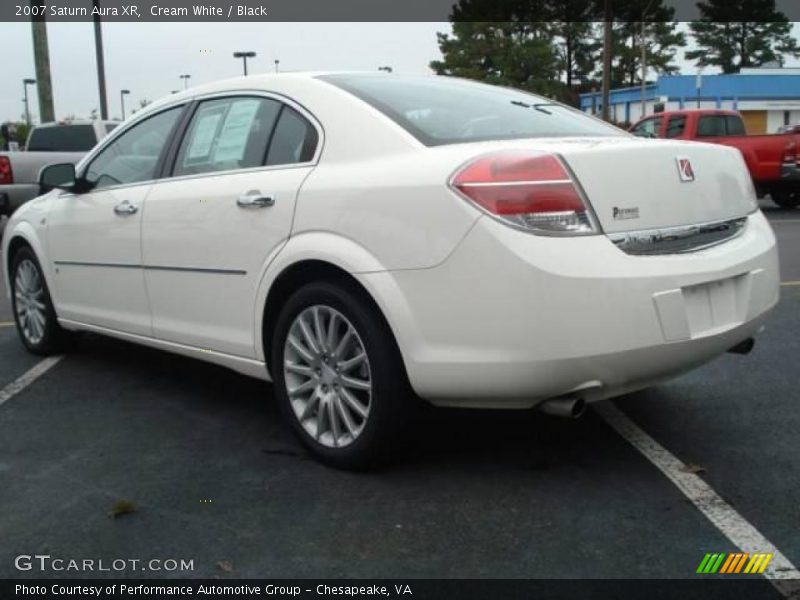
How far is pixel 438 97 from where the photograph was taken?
374 centimetres

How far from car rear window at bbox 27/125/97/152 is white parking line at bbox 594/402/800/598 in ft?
36.5

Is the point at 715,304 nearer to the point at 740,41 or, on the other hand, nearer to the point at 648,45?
the point at 648,45

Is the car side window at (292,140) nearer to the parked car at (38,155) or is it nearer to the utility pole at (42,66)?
the parked car at (38,155)

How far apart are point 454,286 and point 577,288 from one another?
403 millimetres

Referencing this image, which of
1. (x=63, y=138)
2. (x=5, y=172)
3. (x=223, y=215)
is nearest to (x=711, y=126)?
(x=63, y=138)

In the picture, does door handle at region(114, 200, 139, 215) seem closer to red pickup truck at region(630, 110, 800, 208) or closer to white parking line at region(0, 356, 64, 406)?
white parking line at region(0, 356, 64, 406)

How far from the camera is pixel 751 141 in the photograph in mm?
14648

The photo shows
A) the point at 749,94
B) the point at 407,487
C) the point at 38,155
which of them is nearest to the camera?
the point at 407,487

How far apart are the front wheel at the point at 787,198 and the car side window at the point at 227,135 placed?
13841mm

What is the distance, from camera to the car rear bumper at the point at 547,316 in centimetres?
279

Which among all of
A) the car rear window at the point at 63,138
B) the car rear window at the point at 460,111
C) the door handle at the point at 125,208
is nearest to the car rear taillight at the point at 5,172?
the car rear window at the point at 63,138

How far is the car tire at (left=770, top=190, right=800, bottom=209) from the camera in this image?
15.9 meters

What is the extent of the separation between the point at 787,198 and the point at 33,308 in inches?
562
